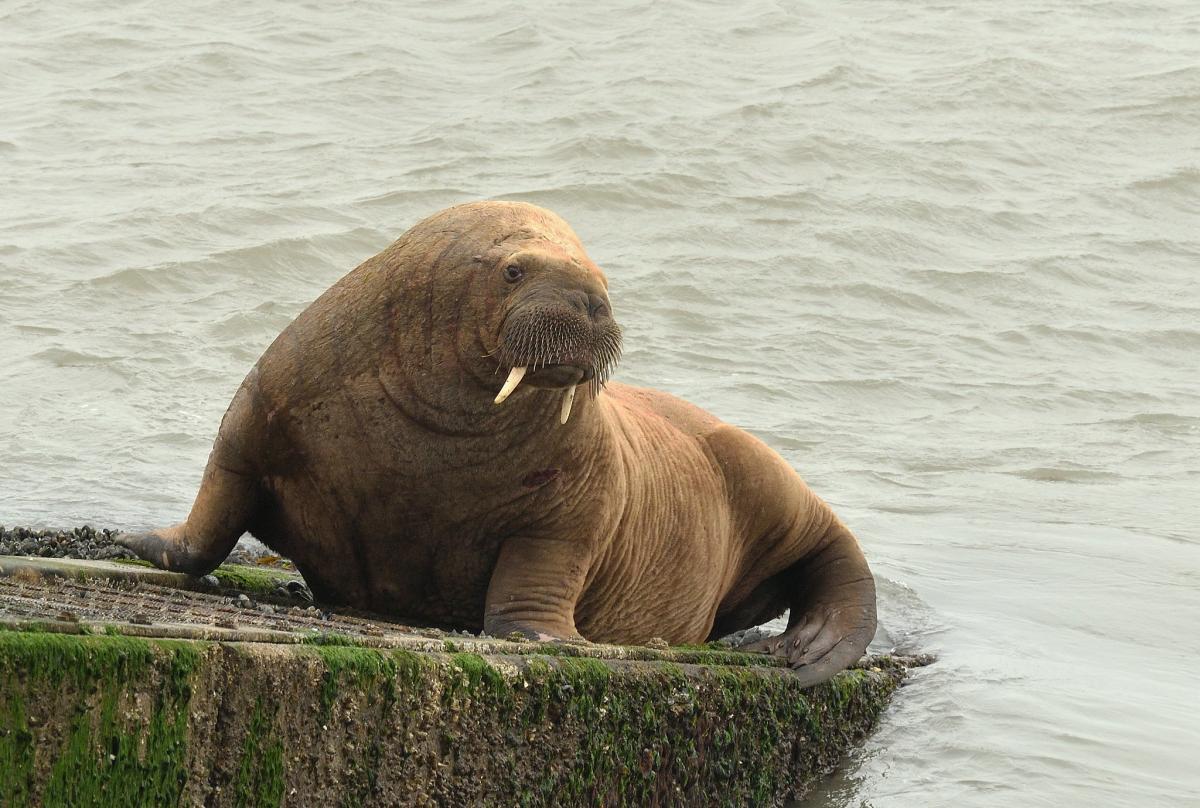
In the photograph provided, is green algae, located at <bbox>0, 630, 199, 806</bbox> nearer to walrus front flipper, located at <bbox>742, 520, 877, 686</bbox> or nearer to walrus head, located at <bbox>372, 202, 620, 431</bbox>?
walrus head, located at <bbox>372, 202, 620, 431</bbox>

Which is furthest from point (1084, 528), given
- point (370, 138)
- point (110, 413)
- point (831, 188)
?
point (370, 138)

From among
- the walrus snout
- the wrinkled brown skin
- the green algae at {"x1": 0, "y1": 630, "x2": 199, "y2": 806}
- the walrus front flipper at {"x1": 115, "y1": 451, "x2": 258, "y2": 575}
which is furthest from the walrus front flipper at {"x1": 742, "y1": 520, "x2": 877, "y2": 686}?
the green algae at {"x1": 0, "y1": 630, "x2": 199, "y2": 806}

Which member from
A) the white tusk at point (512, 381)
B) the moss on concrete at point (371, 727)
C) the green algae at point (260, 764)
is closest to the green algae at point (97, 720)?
the moss on concrete at point (371, 727)

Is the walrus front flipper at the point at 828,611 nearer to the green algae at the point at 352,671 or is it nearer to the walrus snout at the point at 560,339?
the walrus snout at the point at 560,339

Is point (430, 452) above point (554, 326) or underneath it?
underneath

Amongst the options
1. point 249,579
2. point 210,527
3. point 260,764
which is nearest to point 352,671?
point 260,764

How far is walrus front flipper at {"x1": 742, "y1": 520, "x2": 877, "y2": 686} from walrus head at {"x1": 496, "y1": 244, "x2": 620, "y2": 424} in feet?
4.76

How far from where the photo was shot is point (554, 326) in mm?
5141

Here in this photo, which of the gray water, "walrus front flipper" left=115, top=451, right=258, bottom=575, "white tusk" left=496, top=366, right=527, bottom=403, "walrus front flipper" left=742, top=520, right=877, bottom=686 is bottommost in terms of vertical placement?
the gray water

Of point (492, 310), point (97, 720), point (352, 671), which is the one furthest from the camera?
point (492, 310)

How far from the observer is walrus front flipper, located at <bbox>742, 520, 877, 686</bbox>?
20.6ft

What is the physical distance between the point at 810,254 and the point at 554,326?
39.4 feet

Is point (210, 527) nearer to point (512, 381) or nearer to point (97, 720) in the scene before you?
point (512, 381)

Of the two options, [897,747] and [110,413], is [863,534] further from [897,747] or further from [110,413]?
[110,413]
